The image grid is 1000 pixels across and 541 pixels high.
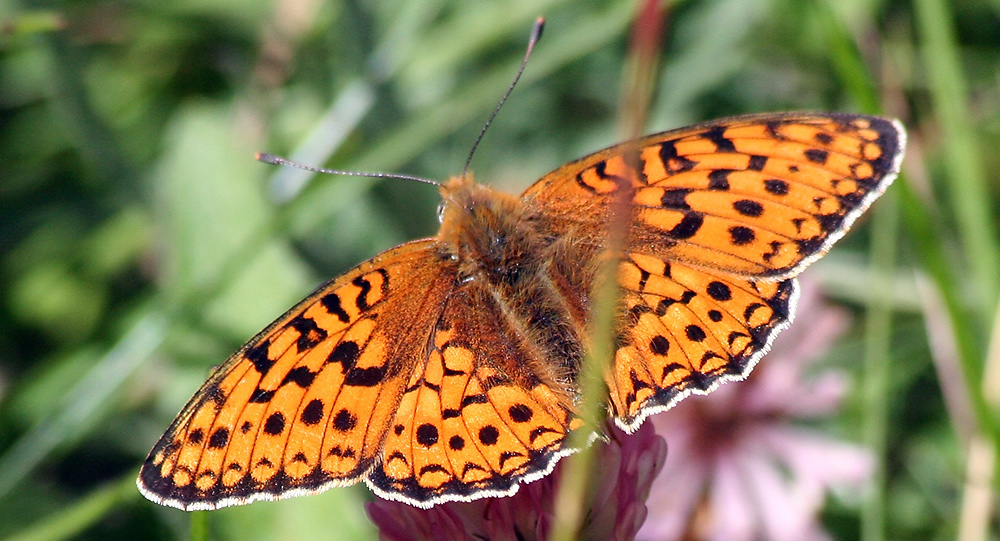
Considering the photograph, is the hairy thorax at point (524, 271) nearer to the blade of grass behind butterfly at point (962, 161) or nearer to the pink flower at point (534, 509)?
the pink flower at point (534, 509)

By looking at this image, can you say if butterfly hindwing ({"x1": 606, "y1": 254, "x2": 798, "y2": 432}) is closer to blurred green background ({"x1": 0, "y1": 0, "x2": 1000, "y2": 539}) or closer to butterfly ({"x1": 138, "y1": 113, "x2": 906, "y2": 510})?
butterfly ({"x1": 138, "y1": 113, "x2": 906, "y2": 510})

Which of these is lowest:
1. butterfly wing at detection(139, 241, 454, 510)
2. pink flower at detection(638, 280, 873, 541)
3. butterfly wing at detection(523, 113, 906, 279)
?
pink flower at detection(638, 280, 873, 541)

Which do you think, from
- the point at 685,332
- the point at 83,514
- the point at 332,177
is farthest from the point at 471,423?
the point at 332,177

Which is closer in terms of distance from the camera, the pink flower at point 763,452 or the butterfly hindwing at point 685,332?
the butterfly hindwing at point 685,332

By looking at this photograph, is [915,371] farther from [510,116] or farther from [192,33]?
[192,33]

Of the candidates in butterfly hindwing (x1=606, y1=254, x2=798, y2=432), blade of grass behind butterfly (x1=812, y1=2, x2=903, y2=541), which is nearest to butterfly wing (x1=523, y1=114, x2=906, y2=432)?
butterfly hindwing (x1=606, y1=254, x2=798, y2=432)

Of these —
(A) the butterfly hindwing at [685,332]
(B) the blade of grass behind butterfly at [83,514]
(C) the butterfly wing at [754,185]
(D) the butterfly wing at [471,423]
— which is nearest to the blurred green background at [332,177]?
(B) the blade of grass behind butterfly at [83,514]

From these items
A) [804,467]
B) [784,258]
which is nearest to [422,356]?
[784,258]
